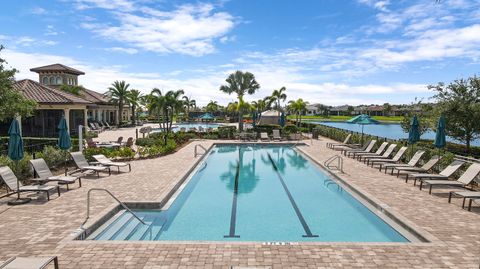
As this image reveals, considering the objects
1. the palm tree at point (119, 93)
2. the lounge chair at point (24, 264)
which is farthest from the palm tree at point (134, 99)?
the lounge chair at point (24, 264)

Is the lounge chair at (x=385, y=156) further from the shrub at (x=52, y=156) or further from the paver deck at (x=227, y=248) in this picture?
the shrub at (x=52, y=156)

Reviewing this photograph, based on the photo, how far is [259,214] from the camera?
32.3 ft

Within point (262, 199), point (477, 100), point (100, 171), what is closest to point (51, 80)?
point (100, 171)

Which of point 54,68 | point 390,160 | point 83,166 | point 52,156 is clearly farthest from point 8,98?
point 54,68

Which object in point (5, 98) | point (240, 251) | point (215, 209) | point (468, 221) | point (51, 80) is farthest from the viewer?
point (51, 80)

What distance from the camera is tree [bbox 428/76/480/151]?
1753cm

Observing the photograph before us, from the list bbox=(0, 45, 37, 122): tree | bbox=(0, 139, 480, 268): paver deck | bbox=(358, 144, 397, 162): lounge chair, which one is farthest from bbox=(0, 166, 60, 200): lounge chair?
bbox=(358, 144, 397, 162): lounge chair

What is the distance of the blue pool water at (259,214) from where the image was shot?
26.6ft

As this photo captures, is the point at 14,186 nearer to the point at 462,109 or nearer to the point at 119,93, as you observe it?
the point at 462,109

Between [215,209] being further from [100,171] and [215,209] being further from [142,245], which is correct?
[100,171]

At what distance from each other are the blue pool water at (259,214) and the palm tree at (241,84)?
59.3m

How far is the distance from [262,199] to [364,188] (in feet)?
11.0

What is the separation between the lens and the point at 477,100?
18312 millimetres

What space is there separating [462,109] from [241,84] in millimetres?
58625
